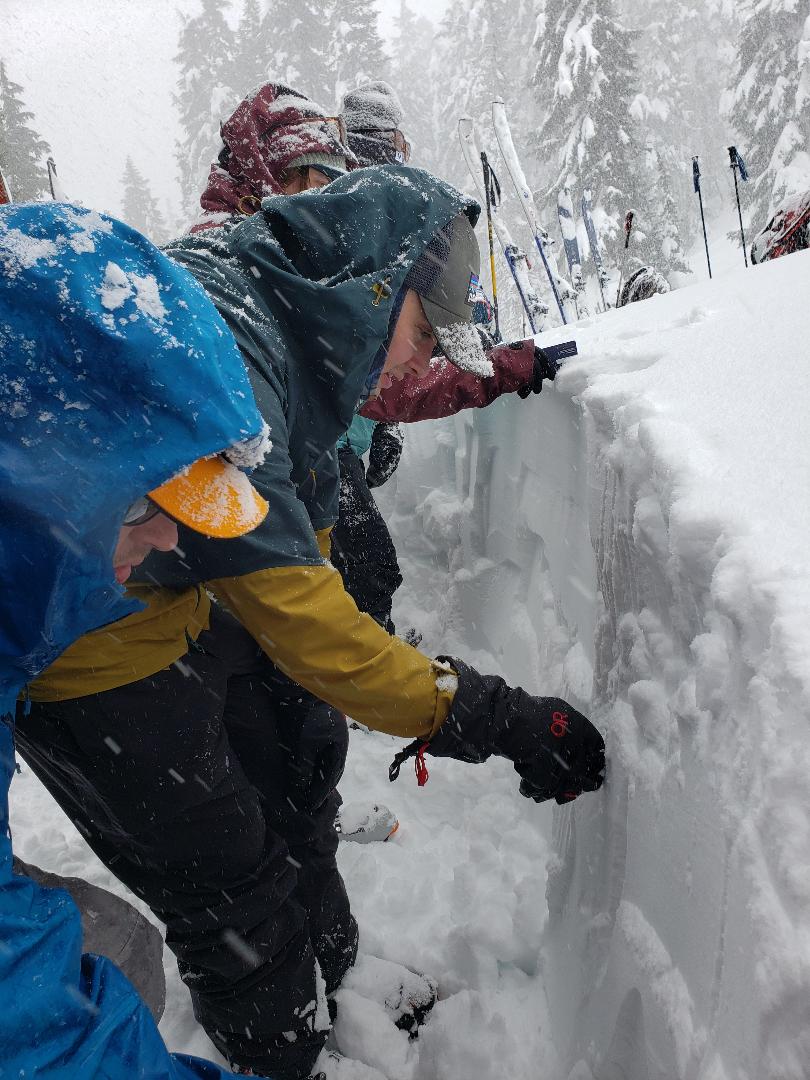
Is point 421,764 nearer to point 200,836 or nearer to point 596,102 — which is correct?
point 200,836

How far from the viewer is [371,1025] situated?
199cm

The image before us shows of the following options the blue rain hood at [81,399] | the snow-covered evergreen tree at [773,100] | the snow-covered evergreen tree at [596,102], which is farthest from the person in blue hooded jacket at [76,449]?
the snow-covered evergreen tree at [773,100]

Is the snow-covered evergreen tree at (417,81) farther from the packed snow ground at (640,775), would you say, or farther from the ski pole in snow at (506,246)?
the packed snow ground at (640,775)

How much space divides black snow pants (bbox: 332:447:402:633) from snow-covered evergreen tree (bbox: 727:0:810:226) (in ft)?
49.5

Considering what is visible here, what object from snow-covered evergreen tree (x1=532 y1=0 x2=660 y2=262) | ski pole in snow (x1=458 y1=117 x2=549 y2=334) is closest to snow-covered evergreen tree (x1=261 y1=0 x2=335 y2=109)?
snow-covered evergreen tree (x1=532 y1=0 x2=660 y2=262)

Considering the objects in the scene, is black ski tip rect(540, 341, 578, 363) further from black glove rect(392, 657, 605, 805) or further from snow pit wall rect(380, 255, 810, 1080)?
black glove rect(392, 657, 605, 805)

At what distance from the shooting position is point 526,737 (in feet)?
4.74

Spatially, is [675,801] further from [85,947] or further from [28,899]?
[85,947]

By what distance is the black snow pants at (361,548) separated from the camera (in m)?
3.09

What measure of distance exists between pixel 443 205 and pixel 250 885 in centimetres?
161

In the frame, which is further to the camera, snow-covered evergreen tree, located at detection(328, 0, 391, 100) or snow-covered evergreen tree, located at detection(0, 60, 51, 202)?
snow-covered evergreen tree, located at detection(328, 0, 391, 100)

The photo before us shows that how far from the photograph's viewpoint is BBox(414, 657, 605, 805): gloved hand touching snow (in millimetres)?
1422

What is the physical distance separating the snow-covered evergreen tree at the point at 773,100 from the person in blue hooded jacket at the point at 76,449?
16.8 meters

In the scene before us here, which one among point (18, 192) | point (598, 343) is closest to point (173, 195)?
point (18, 192)
